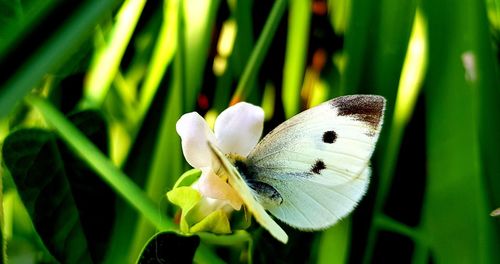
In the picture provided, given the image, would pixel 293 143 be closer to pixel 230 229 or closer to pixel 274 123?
pixel 230 229

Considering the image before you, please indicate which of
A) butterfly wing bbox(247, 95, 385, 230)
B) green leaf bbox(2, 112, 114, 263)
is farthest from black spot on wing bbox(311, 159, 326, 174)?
green leaf bbox(2, 112, 114, 263)

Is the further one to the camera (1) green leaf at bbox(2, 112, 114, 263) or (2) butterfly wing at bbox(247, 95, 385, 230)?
(1) green leaf at bbox(2, 112, 114, 263)

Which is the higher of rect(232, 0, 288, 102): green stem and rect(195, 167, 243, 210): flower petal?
rect(195, 167, 243, 210): flower petal

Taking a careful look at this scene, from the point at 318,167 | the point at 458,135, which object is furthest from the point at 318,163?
the point at 458,135

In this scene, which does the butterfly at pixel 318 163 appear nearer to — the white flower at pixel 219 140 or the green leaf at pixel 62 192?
the white flower at pixel 219 140

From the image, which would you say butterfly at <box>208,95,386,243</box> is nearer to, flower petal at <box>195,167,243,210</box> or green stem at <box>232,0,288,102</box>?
flower petal at <box>195,167,243,210</box>

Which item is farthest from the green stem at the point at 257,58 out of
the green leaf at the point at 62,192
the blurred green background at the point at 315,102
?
the green leaf at the point at 62,192

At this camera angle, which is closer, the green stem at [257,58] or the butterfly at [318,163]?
the butterfly at [318,163]
